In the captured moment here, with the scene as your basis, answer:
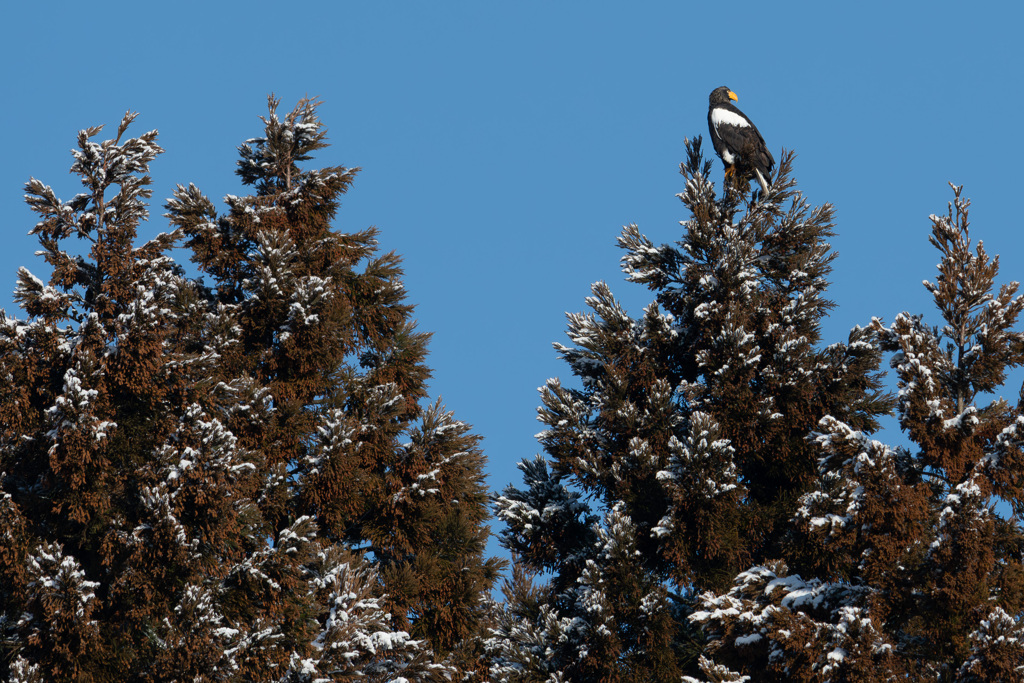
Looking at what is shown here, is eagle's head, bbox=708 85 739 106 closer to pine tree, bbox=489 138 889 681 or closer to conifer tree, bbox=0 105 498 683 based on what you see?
pine tree, bbox=489 138 889 681

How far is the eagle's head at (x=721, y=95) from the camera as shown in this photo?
68.5ft

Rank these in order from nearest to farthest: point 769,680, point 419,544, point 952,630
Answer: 1. point 952,630
2. point 769,680
3. point 419,544

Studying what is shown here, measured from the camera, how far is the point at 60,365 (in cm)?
1530

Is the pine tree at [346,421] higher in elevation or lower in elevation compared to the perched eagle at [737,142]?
lower

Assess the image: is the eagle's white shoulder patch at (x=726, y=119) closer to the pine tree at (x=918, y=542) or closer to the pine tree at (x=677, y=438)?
the pine tree at (x=677, y=438)

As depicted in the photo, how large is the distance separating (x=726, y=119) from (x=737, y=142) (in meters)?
0.70

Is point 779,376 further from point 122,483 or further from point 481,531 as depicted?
point 122,483

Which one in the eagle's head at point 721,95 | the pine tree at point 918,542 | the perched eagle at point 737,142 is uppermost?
the eagle's head at point 721,95

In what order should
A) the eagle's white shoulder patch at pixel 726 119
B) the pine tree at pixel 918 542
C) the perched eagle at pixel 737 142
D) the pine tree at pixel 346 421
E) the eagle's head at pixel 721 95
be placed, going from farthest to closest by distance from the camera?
the eagle's head at pixel 721 95 → the eagle's white shoulder patch at pixel 726 119 → the perched eagle at pixel 737 142 → the pine tree at pixel 346 421 → the pine tree at pixel 918 542

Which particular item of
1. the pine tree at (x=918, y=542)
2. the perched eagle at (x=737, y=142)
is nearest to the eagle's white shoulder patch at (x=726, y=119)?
the perched eagle at (x=737, y=142)

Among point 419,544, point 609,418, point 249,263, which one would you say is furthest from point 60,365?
point 609,418

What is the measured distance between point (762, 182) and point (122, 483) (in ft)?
31.2

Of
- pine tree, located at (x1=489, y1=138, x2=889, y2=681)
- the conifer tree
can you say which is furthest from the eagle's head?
the conifer tree

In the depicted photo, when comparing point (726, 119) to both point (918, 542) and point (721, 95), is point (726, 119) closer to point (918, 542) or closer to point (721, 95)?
point (721, 95)
